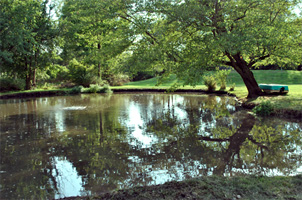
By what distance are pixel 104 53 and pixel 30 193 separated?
9.55 m

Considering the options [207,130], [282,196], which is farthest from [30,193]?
[207,130]

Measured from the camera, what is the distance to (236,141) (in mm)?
6570

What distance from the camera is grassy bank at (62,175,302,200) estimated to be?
3.21 metres

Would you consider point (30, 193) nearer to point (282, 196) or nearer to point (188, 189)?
point (188, 189)

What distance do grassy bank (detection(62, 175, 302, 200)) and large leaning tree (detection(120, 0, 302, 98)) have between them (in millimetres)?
6784

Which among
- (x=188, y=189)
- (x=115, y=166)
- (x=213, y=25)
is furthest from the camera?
(x=213, y=25)

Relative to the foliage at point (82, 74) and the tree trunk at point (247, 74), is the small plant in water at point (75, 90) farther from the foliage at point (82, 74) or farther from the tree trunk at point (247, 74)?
the tree trunk at point (247, 74)

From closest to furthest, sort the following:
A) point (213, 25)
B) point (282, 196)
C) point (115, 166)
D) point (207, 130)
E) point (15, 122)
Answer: point (282, 196), point (115, 166), point (207, 130), point (15, 122), point (213, 25)

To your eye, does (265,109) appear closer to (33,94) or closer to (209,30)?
(209,30)

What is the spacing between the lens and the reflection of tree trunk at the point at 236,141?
478 cm

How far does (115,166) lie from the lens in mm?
4949

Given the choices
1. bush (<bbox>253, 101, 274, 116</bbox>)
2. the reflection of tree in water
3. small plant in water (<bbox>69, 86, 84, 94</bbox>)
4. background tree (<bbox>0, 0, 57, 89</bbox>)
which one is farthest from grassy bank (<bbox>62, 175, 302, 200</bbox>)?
small plant in water (<bbox>69, 86, 84, 94</bbox>)

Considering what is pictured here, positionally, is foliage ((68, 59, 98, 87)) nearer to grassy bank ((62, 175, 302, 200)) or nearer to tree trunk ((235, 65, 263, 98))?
tree trunk ((235, 65, 263, 98))

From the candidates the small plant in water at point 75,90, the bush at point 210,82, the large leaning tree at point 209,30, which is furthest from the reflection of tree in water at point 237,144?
the small plant in water at point 75,90
